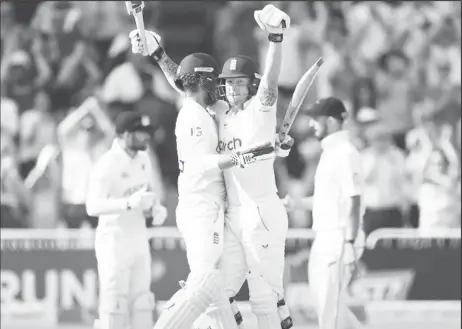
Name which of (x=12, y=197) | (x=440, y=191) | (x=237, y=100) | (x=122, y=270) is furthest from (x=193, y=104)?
(x=440, y=191)

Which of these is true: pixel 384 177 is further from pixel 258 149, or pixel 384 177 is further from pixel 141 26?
pixel 258 149

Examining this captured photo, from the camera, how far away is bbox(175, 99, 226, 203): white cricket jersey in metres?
8.40

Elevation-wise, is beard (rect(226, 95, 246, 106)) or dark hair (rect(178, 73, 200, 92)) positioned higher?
dark hair (rect(178, 73, 200, 92))

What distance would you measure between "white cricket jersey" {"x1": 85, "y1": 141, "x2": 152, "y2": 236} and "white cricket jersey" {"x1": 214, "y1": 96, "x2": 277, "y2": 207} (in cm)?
186

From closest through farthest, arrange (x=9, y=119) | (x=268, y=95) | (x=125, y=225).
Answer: (x=268, y=95), (x=125, y=225), (x=9, y=119)

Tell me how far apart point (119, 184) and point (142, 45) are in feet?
5.18

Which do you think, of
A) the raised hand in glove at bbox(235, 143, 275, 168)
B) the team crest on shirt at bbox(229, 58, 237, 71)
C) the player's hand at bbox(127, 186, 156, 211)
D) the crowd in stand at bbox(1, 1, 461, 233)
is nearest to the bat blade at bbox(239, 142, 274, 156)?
the raised hand in glove at bbox(235, 143, 275, 168)

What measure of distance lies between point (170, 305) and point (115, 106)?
6506mm

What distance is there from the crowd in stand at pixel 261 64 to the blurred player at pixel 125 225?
285cm

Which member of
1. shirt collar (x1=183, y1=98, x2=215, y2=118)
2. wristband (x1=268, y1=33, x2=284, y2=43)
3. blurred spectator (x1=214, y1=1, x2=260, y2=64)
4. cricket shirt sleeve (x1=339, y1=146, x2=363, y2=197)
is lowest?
cricket shirt sleeve (x1=339, y1=146, x2=363, y2=197)

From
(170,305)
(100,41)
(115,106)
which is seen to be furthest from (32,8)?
(170,305)

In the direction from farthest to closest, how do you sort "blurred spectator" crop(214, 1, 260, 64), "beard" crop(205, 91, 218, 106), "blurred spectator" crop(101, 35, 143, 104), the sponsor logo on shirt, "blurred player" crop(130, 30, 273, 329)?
"blurred spectator" crop(214, 1, 260, 64) → "blurred spectator" crop(101, 35, 143, 104) → "beard" crop(205, 91, 218, 106) → the sponsor logo on shirt → "blurred player" crop(130, 30, 273, 329)

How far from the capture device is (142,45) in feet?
30.2

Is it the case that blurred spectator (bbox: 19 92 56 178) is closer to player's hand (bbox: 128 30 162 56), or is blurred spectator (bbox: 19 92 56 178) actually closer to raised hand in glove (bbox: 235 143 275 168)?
player's hand (bbox: 128 30 162 56)
